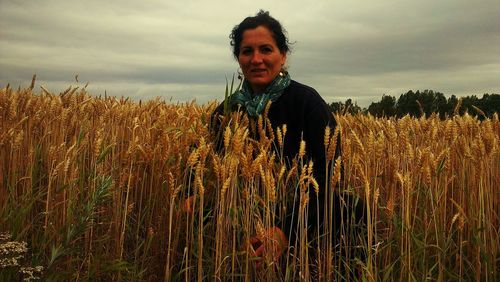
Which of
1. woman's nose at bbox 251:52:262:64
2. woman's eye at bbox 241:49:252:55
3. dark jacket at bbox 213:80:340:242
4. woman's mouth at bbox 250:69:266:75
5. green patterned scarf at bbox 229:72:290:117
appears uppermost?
woman's eye at bbox 241:49:252:55

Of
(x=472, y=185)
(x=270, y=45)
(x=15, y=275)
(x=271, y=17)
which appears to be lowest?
(x=15, y=275)

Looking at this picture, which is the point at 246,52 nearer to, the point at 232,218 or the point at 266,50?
the point at 266,50

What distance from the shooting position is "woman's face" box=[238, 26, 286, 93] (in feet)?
8.98

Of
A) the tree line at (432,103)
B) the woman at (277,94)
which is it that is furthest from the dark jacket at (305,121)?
the tree line at (432,103)

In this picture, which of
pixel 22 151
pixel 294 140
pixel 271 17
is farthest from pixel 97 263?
pixel 271 17

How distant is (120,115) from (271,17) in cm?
167

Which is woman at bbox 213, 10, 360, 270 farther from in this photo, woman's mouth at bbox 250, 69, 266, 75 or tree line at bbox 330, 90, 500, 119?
tree line at bbox 330, 90, 500, 119

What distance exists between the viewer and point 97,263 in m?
2.12

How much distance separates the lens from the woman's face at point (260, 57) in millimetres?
2738

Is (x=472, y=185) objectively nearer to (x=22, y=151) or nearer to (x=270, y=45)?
(x=270, y=45)

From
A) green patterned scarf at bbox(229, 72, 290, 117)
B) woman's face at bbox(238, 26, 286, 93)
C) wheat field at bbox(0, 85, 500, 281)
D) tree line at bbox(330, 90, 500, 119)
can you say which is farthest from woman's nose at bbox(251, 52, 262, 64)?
tree line at bbox(330, 90, 500, 119)

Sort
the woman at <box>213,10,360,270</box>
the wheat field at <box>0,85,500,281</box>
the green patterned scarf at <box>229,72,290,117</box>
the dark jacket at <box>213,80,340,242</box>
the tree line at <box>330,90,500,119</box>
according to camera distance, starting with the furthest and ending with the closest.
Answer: the tree line at <box>330,90,500,119</box> < the green patterned scarf at <box>229,72,290,117</box> < the woman at <box>213,10,360,270</box> < the dark jacket at <box>213,80,340,242</box> < the wheat field at <box>0,85,500,281</box>

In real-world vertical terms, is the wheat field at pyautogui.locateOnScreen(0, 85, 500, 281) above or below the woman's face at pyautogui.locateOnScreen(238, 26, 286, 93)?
below

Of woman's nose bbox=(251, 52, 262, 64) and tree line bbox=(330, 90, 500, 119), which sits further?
tree line bbox=(330, 90, 500, 119)
